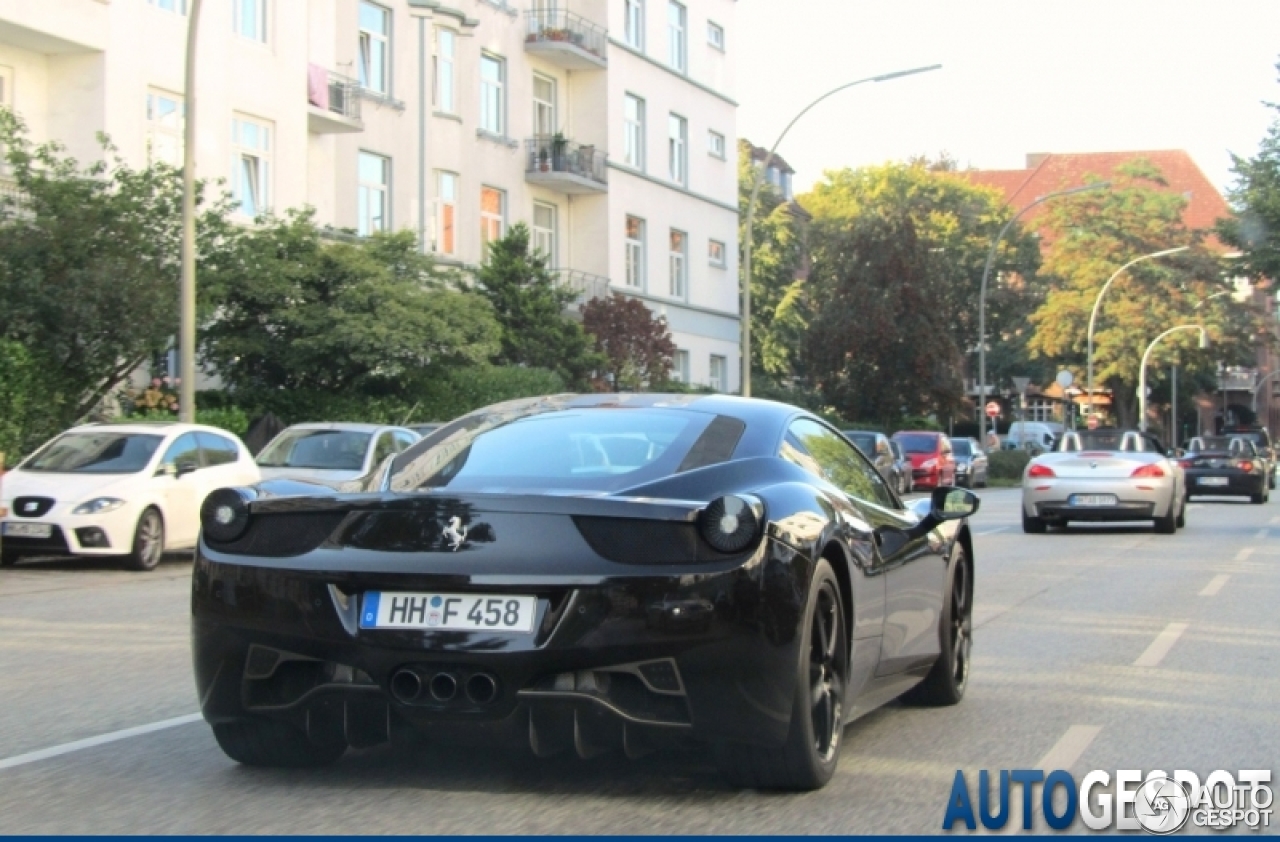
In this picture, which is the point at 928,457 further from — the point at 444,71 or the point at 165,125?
the point at 165,125

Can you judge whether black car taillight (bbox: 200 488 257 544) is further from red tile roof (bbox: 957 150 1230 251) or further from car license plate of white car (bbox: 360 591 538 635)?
red tile roof (bbox: 957 150 1230 251)

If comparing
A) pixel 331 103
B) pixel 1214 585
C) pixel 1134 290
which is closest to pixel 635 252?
pixel 331 103

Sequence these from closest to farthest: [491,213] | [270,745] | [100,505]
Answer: [270,745] < [100,505] < [491,213]

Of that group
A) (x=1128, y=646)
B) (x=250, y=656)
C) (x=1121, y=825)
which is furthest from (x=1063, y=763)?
(x=1128, y=646)

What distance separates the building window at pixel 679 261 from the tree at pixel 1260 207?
20.8 meters

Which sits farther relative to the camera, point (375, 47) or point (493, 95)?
point (493, 95)

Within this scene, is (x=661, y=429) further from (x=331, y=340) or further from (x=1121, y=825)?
(x=331, y=340)

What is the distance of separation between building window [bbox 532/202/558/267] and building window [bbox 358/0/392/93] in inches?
291

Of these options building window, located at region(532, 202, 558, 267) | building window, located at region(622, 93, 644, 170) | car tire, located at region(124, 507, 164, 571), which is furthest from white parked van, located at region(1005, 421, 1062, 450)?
car tire, located at region(124, 507, 164, 571)

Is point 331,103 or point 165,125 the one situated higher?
point 331,103

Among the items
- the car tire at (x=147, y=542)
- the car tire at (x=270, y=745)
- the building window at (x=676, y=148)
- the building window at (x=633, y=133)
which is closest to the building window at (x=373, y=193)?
the building window at (x=633, y=133)

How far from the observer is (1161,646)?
10406 mm

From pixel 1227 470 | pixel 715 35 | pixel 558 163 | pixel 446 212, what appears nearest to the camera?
pixel 1227 470
